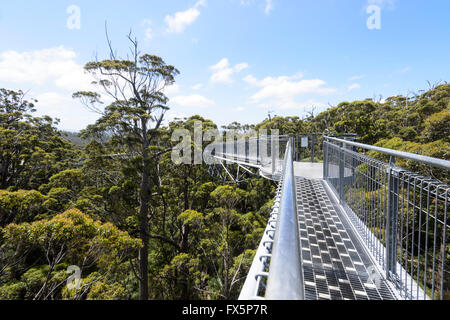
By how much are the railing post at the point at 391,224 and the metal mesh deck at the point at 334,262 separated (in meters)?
0.15

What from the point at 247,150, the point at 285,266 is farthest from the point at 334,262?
the point at 247,150

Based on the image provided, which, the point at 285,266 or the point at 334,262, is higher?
the point at 285,266

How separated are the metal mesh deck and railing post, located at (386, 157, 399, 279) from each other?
15 cm

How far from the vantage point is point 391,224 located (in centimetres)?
197

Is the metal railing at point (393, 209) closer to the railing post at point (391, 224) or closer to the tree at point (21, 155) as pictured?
the railing post at point (391, 224)

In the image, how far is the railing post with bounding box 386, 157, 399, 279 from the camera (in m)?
1.94

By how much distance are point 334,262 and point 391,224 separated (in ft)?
2.22

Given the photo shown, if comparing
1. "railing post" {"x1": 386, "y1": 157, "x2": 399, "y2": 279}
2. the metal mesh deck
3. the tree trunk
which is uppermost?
"railing post" {"x1": 386, "y1": 157, "x2": 399, "y2": 279}

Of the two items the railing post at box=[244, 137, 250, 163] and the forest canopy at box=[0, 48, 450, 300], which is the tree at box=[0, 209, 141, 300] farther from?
the railing post at box=[244, 137, 250, 163]

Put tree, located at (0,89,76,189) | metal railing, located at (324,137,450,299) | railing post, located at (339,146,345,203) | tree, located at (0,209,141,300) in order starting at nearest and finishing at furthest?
metal railing, located at (324,137,450,299) < railing post, located at (339,146,345,203) < tree, located at (0,209,141,300) < tree, located at (0,89,76,189)

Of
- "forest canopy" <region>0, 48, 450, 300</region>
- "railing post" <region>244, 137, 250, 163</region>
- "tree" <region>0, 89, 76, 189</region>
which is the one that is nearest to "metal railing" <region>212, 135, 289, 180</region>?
"railing post" <region>244, 137, 250, 163</region>

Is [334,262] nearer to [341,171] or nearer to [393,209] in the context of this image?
[393,209]

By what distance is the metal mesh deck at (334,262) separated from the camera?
1813 mm
